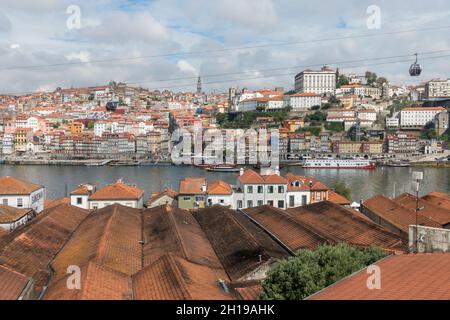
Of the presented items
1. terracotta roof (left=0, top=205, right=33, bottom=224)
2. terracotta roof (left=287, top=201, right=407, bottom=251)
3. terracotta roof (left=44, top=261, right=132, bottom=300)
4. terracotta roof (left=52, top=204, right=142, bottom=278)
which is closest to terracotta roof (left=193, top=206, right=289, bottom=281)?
terracotta roof (left=287, top=201, right=407, bottom=251)

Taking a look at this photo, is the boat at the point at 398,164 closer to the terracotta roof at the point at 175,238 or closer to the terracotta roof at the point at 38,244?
the terracotta roof at the point at 175,238

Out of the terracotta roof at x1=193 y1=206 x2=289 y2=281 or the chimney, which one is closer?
the chimney

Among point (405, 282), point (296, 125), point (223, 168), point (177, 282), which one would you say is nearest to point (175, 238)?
point (177, 282)

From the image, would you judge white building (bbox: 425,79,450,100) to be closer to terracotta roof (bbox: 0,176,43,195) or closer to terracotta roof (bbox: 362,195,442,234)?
terracotta roof (bbox: 362,195,442,234)

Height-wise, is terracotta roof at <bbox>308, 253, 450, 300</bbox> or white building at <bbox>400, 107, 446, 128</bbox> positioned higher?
white building at <bbox>400, 107, 446, 128</bbox>

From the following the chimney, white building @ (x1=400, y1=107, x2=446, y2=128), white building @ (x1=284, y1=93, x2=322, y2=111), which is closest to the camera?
the chimney
